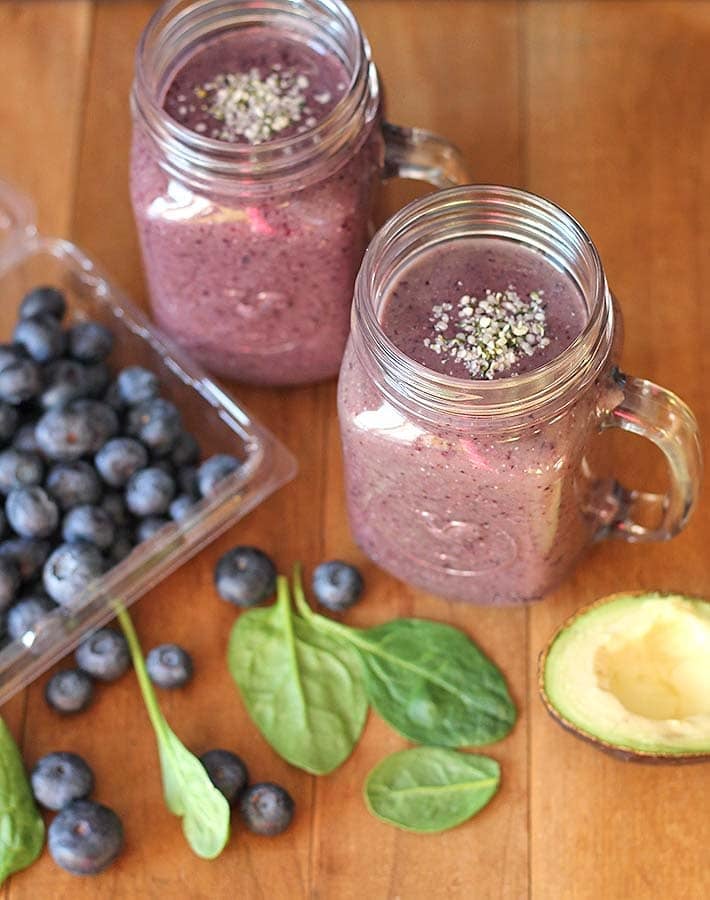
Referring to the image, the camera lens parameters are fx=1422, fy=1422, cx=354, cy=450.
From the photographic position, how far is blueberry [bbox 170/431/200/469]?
1.33m

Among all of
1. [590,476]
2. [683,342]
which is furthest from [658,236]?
[590,476]

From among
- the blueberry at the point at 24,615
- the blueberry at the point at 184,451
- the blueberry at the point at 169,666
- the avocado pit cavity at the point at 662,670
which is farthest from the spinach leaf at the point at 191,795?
the avocado pit cavity at the point at 662,670

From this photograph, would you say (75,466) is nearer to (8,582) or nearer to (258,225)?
(8,582)

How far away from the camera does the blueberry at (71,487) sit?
1283 mm

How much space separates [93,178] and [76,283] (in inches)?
5.7

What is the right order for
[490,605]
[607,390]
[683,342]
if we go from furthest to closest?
[683,342] < [490,605] < [607,390]

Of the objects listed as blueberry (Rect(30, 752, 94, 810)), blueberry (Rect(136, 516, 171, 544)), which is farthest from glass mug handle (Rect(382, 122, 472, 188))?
blueberry (Rect(30, 752, 94, 810))

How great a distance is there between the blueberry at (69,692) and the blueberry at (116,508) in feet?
0.47

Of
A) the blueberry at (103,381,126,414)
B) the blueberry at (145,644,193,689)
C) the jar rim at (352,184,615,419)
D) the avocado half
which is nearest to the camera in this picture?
the jar rim at (352,184,615,419)

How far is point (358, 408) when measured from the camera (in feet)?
3.67

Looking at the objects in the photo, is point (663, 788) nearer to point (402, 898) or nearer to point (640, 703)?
point (640, 703)

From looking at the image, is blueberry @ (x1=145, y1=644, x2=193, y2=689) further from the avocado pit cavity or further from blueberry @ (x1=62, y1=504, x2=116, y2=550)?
the avocado pit cavity

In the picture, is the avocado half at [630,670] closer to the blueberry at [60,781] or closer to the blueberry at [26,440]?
the blueberry at [60,781]

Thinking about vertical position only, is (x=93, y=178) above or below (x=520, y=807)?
above
